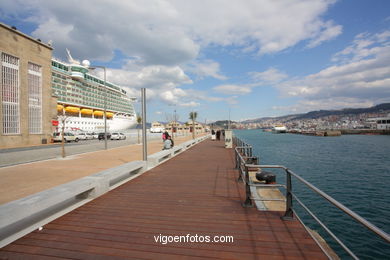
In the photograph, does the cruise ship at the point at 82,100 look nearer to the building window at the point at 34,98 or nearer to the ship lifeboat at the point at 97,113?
the ship lifeboat at the point at 97,113

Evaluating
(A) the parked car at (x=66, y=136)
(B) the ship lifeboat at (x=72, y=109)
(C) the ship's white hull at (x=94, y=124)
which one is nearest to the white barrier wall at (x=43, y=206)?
(A) the parked car at (x=66, y=136)

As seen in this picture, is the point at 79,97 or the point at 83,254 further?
the point at 79,97

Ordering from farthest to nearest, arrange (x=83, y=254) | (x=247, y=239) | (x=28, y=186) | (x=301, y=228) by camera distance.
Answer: (x=28, y=186) < (x=301, y=228) < (x=247, y=239) < (x=83, y=254)

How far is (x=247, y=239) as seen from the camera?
3.13 meters

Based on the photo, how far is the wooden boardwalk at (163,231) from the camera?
2.80 m

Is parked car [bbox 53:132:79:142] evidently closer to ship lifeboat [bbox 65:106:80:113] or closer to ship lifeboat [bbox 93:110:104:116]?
ship lifeboat [bbox 65:106:80:113]

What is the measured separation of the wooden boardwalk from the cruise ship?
4411cm

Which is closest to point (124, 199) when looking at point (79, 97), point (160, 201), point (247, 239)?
point (160, 201)

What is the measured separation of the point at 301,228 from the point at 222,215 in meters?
1.39

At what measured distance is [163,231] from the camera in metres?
3.39

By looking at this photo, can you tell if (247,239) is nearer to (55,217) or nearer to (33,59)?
(55,217)

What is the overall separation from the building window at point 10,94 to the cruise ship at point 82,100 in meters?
16.3

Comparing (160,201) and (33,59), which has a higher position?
(33,59)

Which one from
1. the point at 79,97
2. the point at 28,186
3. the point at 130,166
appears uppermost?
the point at 79,97
